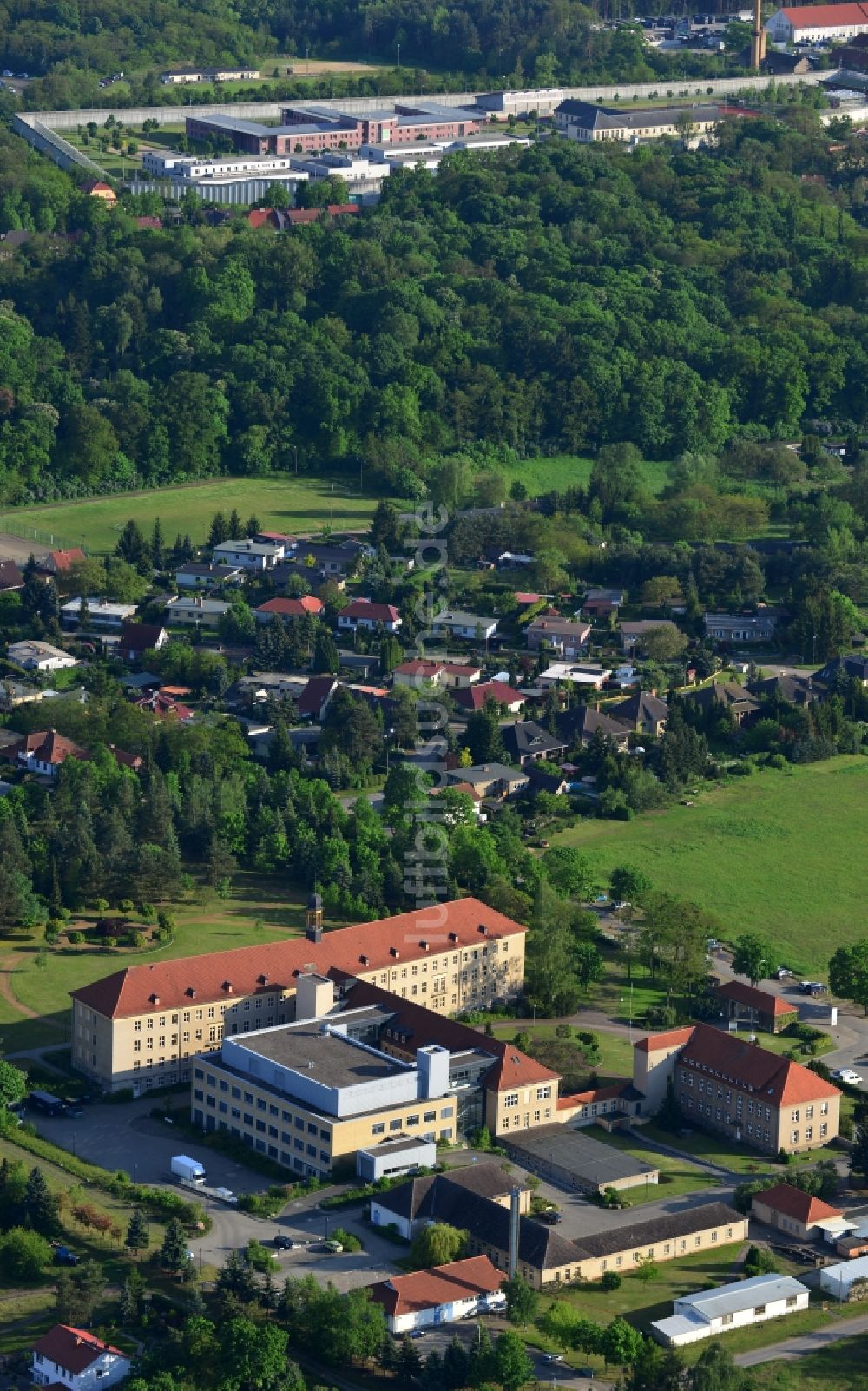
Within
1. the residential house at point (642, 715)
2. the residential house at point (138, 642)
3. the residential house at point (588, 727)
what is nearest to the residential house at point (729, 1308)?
the residential house at point (588, 727)

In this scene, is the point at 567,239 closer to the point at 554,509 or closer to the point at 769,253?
the point at 769,253

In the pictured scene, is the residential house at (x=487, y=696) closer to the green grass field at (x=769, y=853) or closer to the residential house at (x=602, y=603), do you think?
the green grass field at (x=769, y=853)

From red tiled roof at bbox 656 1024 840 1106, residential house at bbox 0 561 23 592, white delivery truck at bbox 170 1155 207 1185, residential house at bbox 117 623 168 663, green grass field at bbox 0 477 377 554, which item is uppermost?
green grass field at bbox 0 477 377 554

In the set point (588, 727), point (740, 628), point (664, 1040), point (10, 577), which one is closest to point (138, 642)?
point (10, 577)

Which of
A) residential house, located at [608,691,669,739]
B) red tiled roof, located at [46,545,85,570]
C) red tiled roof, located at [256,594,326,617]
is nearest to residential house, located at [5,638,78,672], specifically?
red tiled roof, located at [46,545,85,570]

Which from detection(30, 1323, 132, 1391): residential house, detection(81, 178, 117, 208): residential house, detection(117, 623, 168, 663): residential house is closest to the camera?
detection(30, 1323, 132, 1391): residential house

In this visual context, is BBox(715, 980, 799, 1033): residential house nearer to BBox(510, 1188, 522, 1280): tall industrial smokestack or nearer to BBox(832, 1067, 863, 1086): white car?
BBox(832, 1067, 863, 1086): white car

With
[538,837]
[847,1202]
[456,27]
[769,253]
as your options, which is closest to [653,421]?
[769,253]
